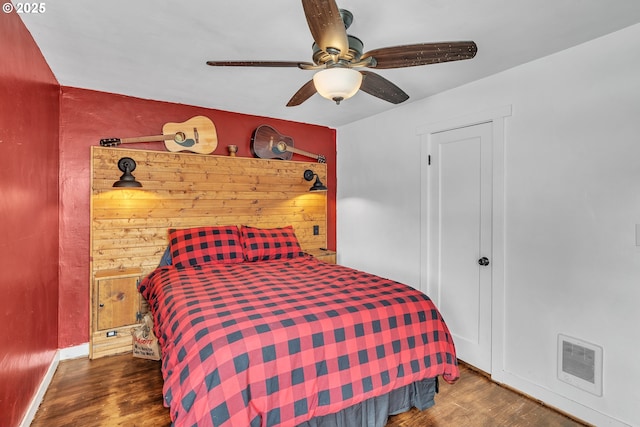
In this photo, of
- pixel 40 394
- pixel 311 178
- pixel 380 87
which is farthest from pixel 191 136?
pixel 40 394

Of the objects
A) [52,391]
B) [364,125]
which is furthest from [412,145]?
[52,391]

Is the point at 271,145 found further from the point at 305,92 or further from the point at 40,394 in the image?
the point at 40,394

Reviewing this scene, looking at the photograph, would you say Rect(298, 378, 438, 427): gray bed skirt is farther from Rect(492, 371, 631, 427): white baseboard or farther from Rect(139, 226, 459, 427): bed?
Rect(492, 371, 631, 427): white baseboard

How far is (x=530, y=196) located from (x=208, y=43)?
240cm

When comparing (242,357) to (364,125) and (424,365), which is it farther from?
(364,125)

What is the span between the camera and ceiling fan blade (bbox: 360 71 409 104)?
73.2 inches

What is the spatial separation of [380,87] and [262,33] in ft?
2.50

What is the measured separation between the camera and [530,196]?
2365mm

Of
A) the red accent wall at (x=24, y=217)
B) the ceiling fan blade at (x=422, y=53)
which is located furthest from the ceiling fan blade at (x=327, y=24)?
the red accent wall at (x=24, y=217)

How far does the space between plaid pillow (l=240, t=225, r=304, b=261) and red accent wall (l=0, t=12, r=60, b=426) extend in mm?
1553

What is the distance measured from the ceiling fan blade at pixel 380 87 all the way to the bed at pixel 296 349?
4.13 ft

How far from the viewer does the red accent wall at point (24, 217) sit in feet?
5.19

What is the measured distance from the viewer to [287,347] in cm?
162

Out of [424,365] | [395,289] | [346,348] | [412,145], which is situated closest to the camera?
[346,348]
